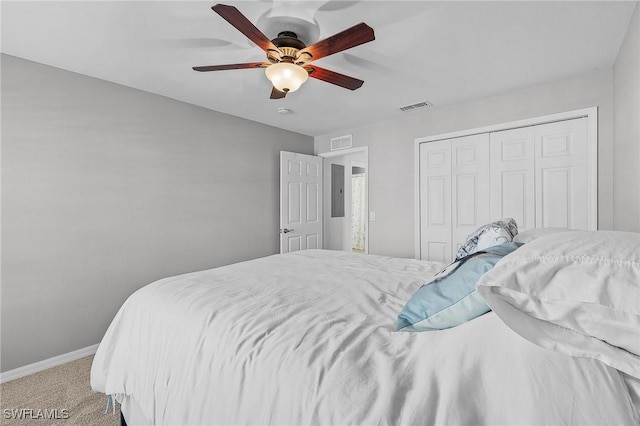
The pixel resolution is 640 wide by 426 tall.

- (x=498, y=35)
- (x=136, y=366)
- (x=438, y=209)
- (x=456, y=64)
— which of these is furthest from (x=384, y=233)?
(x=136, y=366)

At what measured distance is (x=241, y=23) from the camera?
1506 mm

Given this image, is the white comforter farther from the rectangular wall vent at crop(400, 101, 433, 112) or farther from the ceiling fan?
the rectangular wall vent at crop(400, 101, 433, 112)

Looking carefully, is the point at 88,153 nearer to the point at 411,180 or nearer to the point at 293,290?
the point at 293,290

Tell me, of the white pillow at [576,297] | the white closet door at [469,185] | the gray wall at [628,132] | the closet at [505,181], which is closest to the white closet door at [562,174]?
the closet at [505,181]

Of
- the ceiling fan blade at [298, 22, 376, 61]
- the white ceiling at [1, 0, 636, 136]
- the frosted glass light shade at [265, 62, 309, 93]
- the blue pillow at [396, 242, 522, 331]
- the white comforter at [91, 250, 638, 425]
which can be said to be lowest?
the white comforter at [91, 250, 638, 425]

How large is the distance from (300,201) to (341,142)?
1.13m

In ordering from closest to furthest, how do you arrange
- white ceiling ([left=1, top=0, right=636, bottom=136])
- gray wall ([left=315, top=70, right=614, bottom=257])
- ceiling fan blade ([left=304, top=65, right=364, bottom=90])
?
white ceiling ([left=1, top=0, right=636, bottom=136])
ceiling fan blade ([left=304, top=65, right=364, bottom=90])
gray wall ([left=315, top=70, right=614, bottom=257])

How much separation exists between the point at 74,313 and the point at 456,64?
403cm

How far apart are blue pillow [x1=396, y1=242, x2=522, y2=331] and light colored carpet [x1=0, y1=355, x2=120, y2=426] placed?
197cm

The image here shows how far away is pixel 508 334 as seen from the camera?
0.73 meters

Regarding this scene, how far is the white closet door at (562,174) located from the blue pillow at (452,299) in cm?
243

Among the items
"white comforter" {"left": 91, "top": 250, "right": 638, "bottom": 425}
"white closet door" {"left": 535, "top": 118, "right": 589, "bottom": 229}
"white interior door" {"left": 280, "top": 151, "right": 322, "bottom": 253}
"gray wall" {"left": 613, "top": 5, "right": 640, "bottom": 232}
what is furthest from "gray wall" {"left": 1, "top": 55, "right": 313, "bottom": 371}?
"gray wall" {"left": 613, "top": 5, "right": 640, "bottom": 232}

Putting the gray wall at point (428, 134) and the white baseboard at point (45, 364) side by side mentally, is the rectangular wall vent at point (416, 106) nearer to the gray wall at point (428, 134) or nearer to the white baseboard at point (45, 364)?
the gray wall at point (428, 134)

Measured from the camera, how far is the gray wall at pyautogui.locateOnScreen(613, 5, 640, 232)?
1.77m
